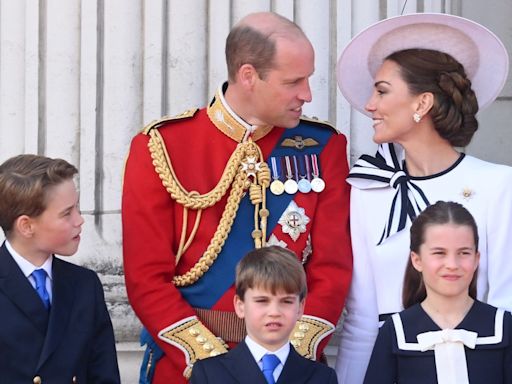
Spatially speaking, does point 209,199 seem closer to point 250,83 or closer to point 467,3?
point 250,83

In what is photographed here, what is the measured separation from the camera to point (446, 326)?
4.33 metres

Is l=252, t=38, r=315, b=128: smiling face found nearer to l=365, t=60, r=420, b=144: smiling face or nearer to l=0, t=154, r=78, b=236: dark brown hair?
l=365, t=60, r=420, b=144: smiling face

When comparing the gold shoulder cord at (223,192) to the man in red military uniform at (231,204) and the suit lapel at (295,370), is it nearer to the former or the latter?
the man in red military uniform at (231,204)

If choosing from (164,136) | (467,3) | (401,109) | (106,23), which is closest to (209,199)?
(164,136)

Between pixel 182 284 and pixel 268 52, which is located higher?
pixel 268 52

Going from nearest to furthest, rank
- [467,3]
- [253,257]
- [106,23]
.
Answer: [253,257], [106,23], [467,3]

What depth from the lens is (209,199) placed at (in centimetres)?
469

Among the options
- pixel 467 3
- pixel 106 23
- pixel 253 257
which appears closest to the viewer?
pixel 253 257

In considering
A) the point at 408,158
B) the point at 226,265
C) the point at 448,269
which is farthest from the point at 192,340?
the point at 408,158

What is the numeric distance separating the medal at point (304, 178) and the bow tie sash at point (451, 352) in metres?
0.73

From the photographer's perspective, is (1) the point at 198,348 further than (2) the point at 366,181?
No

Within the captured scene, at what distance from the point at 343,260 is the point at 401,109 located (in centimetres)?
53

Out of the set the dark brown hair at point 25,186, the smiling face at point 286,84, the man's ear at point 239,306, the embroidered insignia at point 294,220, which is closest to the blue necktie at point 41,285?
the dark brown hair at point 25,186

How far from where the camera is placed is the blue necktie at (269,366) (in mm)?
4199
